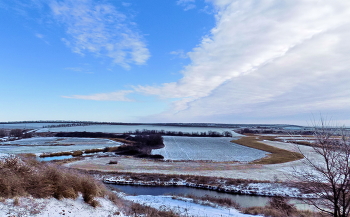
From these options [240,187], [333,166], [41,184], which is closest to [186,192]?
[240,187]

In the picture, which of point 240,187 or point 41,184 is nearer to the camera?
point 41,184

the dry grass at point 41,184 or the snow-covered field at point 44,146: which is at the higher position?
the dry grass at point 41,184

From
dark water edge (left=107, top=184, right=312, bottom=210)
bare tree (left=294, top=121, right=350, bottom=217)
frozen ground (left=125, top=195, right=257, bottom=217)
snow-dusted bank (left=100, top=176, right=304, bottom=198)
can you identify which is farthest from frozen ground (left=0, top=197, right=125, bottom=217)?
snow-dusted bank (left=100, top=176, right=304, bottom=198)

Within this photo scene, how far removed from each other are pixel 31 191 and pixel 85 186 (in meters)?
2.17

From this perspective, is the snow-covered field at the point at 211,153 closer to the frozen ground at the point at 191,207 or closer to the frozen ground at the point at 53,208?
the frozen ground at the point at 191,207

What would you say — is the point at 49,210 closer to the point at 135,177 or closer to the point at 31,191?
the point at 31,191

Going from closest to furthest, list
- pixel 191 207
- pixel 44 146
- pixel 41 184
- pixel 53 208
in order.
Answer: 1. pixel 53 208
2. pixel 41 184
3. pixel 191 207
4. pixel 44 146

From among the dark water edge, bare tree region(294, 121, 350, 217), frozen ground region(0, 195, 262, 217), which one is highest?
bare tree region(294, 121, 350, 217)

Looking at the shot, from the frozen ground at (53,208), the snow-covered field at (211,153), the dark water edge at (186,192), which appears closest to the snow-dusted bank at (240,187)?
the dark water edge at (186,192)

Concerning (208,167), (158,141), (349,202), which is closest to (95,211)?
(349,202)

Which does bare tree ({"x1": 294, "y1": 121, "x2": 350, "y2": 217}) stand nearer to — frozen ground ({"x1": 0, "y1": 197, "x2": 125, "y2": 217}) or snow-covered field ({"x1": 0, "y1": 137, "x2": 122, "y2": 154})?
frozen ground ({"x1": 0, "y1": 197, "x2": 125, "y2": 217})

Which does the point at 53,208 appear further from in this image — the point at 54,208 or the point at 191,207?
the point at 191,207

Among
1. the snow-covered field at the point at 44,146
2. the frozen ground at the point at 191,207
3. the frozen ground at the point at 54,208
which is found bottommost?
the snow-covered field at the point at 44,146

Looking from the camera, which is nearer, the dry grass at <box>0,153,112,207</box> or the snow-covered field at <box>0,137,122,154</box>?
the dry grass at <box>0,153,112,207</box>
